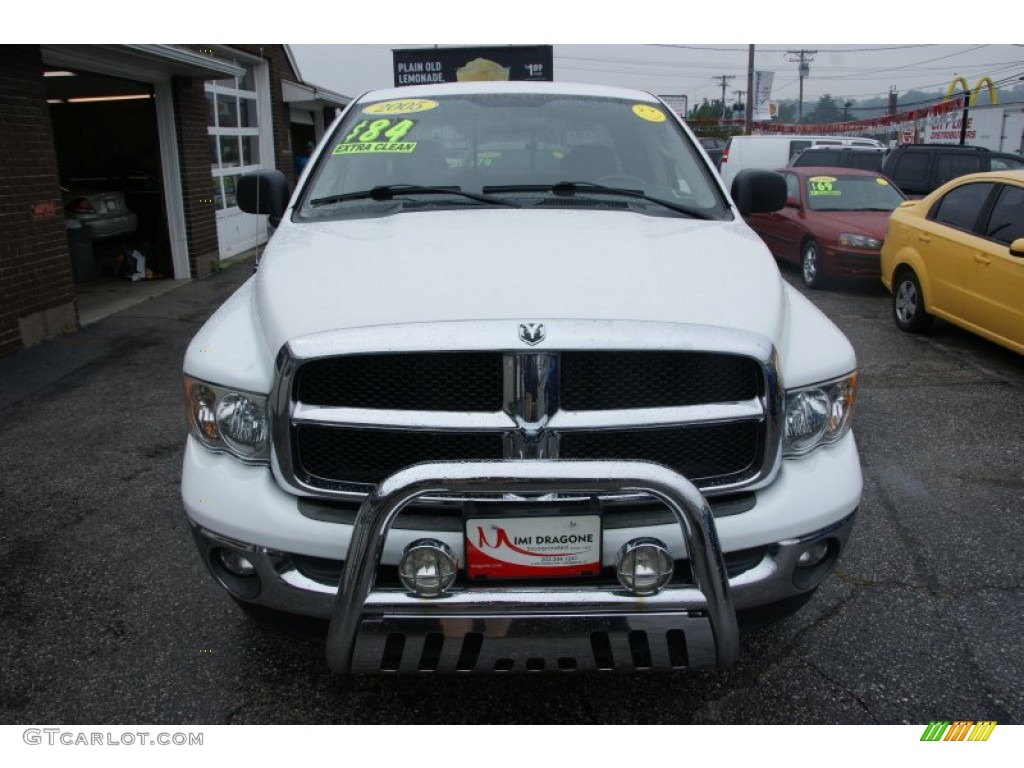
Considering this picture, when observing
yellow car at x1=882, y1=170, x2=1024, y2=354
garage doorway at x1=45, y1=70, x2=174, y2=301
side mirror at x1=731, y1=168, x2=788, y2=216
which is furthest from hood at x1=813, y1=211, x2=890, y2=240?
garage doorway at x1=45, y1=70, x2=174, y2=301

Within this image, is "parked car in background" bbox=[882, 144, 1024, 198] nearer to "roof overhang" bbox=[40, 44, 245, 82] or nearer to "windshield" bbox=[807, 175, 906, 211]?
"windshield" bbox=[807, 175, 906, 211]

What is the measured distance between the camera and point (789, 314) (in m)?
2.63

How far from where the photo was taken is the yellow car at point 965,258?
6.18 meters

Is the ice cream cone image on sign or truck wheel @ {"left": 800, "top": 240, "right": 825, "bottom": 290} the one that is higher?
the ice cream cone image on sign

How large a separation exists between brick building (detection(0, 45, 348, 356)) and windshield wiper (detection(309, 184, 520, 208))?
491 cm

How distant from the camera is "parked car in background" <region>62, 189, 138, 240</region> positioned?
10867mm

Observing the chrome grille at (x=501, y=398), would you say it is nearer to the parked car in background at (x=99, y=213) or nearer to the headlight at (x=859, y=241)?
the headlight at (x=859, y=241)

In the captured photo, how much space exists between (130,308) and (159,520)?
591 cm

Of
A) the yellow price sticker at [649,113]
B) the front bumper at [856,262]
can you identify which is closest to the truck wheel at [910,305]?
the front bumper at [856,262]

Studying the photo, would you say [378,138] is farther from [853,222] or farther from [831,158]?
[831,158]

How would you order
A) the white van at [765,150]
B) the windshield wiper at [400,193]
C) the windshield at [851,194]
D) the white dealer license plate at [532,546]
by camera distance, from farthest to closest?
the white van at [765,150] < the windshield at [851,194] < the windshield wiper at [400,193] < the white dealer license plate at [532,546]

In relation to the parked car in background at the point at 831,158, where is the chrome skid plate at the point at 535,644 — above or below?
below

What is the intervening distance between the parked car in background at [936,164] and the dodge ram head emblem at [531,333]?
528 inches

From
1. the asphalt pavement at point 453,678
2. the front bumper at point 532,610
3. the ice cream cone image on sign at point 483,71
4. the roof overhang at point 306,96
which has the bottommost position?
the asphalt pavement at point 453,678
